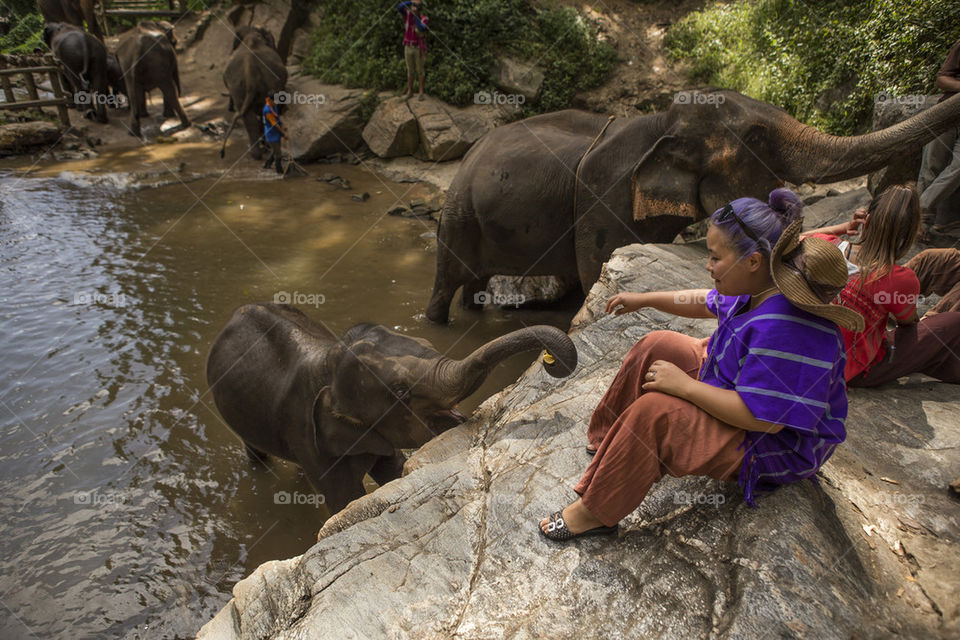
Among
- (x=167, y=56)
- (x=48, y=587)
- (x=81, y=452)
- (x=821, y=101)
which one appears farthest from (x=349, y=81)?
(x=48, y=587)

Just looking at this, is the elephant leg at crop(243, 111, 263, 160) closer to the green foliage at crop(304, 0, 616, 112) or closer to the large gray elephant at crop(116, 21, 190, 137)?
the large gray elephant at crop(116, 21, 190, 137)

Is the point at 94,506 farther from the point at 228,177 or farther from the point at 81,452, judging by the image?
the point at 228,177

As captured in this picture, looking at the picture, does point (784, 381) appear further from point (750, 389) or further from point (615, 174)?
point (615, 174)

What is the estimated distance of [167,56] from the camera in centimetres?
1570

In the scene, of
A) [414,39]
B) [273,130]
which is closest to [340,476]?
[273,130]

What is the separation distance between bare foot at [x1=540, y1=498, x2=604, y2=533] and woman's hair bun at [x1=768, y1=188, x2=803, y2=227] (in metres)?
1.40

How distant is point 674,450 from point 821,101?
8695mm

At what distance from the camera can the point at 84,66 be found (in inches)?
638

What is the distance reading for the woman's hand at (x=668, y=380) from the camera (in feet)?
7.87

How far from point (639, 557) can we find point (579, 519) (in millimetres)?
286

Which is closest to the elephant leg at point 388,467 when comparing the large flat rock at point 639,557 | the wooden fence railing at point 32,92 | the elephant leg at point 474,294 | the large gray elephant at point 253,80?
the large flat rock at point 639,557

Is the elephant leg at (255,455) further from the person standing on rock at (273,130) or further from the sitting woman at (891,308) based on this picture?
the person standing on rock at (273,130)

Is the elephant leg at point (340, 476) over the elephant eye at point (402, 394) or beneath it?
beneath

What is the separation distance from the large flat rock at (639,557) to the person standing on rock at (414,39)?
1206 cm
